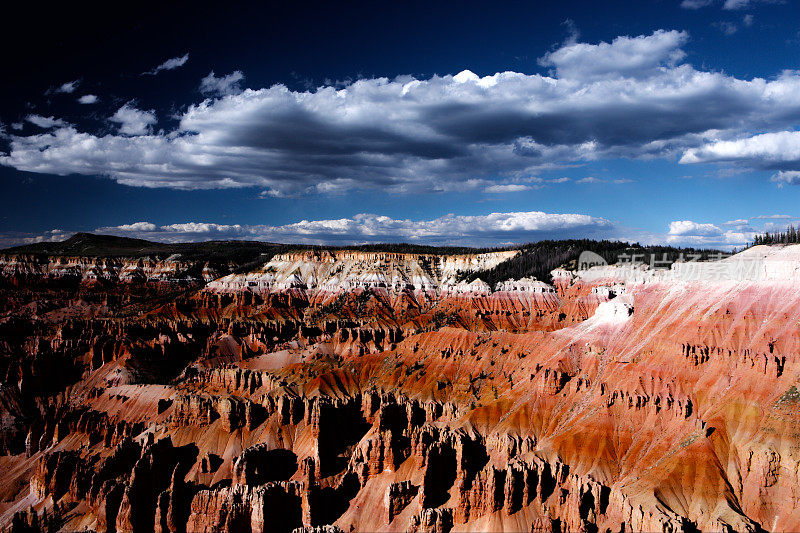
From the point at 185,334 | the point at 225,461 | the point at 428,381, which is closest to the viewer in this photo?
the point at 225,461

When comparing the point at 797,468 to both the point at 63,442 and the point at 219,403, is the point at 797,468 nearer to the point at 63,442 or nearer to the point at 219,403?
the point at 219,403

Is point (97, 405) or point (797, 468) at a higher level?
point (797, 468)

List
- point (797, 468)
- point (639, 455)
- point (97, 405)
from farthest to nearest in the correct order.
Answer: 1. point (97, 405)
2. point (639, 455)
3. point (797, 468)

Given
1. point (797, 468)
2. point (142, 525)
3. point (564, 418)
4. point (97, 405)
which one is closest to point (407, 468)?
point (564, 418)

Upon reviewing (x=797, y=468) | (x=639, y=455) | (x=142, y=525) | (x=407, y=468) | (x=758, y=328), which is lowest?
(x=142, y=525)

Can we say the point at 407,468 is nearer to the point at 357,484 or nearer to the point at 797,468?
the point at 357,484

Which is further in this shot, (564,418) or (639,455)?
(564,418)
